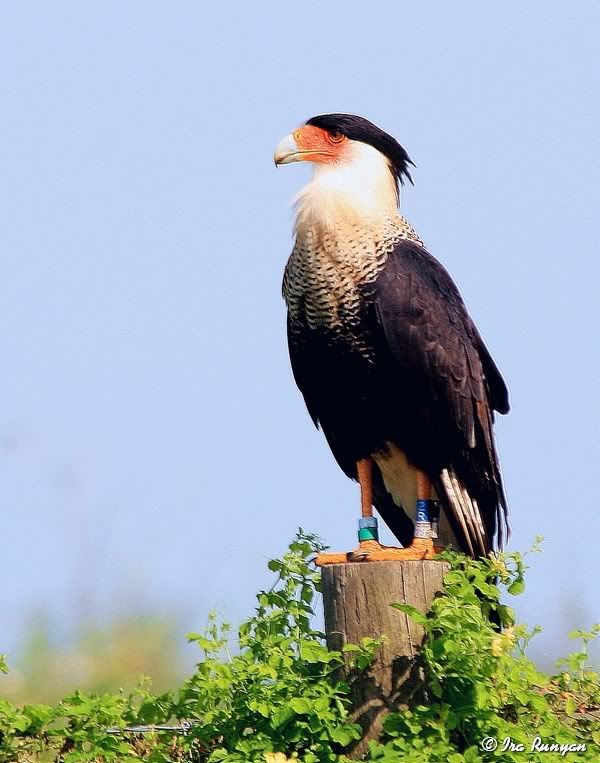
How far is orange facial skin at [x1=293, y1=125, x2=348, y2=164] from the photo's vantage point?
5.12 metres

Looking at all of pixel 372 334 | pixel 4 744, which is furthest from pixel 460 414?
pixel 4 744

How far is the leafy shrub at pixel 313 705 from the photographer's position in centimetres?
389

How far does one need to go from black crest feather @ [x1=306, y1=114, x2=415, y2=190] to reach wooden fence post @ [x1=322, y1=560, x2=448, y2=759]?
71.9 inches

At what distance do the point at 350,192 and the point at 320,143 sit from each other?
28 centimetres

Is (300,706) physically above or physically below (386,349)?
below

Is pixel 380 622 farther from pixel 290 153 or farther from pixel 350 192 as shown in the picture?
pixel 290 153

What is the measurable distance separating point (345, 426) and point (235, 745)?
1.56 meters

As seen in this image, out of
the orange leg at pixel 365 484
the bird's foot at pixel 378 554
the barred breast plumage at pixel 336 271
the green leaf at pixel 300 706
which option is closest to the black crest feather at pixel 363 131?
the barred breast plumage at pixel 336 271

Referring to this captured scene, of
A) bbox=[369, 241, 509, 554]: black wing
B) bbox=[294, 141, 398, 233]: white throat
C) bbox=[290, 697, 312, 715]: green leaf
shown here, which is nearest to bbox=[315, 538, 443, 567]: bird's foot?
bbox=[369, 241, 509, 554]: black wing

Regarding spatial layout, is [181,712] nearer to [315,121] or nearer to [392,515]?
[392,515]

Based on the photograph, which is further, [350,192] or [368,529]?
[350,192]

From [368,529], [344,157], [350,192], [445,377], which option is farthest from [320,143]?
[368,529]

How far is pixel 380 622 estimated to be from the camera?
4.16 m

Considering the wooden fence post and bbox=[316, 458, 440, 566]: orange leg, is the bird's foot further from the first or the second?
the wooden fence post
